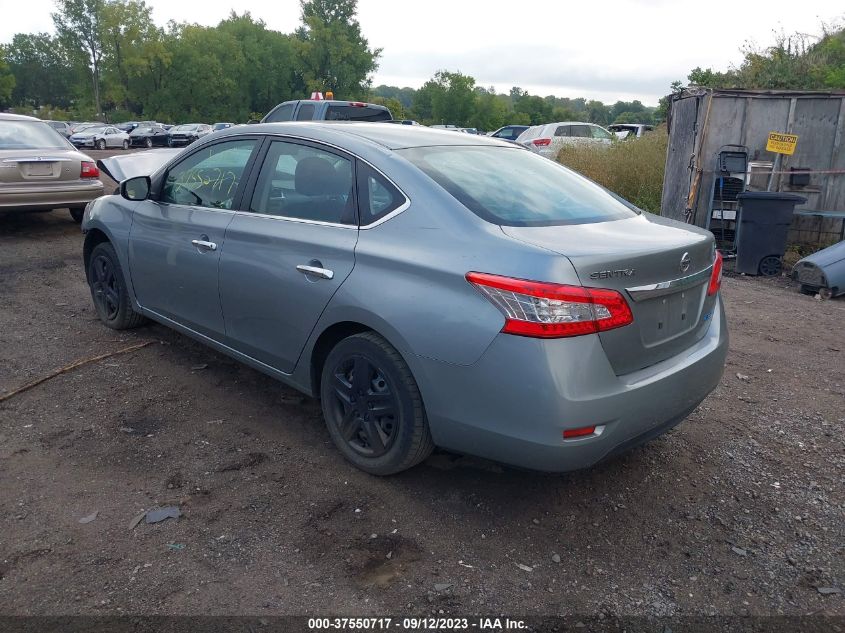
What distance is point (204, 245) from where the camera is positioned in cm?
414

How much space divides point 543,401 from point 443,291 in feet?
2.00

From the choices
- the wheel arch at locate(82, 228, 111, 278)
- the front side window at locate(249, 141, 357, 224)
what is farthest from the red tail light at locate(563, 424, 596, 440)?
the wheel arch at locate(82, 228, 111, 278)

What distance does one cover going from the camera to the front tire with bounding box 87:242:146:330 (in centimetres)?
522

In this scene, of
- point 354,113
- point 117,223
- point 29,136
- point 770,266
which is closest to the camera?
point 117,223

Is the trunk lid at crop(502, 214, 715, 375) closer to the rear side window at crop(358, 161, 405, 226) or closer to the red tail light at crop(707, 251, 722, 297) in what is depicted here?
the red tail light at crop(707, 251, 722, 297)

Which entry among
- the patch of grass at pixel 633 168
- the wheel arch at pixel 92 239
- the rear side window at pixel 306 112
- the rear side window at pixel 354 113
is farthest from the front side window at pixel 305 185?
the patch of grass at pixel 633 168

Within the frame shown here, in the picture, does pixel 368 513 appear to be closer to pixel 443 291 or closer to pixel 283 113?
pixel 443 291

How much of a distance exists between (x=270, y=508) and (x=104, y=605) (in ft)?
2.68

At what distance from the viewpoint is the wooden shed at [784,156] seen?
31.4 feet

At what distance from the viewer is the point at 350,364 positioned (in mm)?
3391

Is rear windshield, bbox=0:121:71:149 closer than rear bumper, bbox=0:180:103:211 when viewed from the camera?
No

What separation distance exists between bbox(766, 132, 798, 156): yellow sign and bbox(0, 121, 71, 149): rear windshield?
9.54 m

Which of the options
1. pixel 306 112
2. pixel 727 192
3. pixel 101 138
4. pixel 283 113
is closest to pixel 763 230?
pixel 727 192

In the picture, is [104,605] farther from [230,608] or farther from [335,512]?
[335,512]
